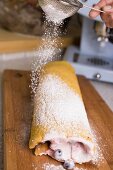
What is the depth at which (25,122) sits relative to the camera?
718 millimetres

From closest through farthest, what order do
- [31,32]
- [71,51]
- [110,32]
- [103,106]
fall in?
1. [103,106]
2. [110,32]
3. [71,51]
4. [31,32]

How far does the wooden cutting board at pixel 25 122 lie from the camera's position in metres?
0.59

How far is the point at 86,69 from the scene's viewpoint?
102 cm

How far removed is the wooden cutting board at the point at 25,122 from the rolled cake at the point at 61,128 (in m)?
0.02

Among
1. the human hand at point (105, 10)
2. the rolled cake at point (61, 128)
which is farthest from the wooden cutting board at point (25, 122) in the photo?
the human hand at point (105, 10)

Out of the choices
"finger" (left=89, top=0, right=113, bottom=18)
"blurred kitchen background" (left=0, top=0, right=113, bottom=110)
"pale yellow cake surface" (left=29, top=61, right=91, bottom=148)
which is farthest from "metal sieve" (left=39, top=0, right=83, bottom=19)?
"blurred kitchen background" (left=0, top=0, right=113, bottom=110)

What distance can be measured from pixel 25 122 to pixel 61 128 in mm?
147

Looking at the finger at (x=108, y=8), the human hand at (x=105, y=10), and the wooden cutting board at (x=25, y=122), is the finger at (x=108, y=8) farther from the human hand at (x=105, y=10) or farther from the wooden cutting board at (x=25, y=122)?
the wooden cutting board at (x=25, y=122)

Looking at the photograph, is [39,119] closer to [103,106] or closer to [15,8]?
[103,106]

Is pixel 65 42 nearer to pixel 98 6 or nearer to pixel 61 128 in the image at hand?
pixel 98 6

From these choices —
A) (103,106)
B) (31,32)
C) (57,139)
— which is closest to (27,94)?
(103,106)

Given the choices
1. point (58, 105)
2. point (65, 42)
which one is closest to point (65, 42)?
point (65, 42)

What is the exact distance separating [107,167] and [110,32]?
0.49 metres

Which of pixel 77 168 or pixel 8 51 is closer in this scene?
pixel 77 168
